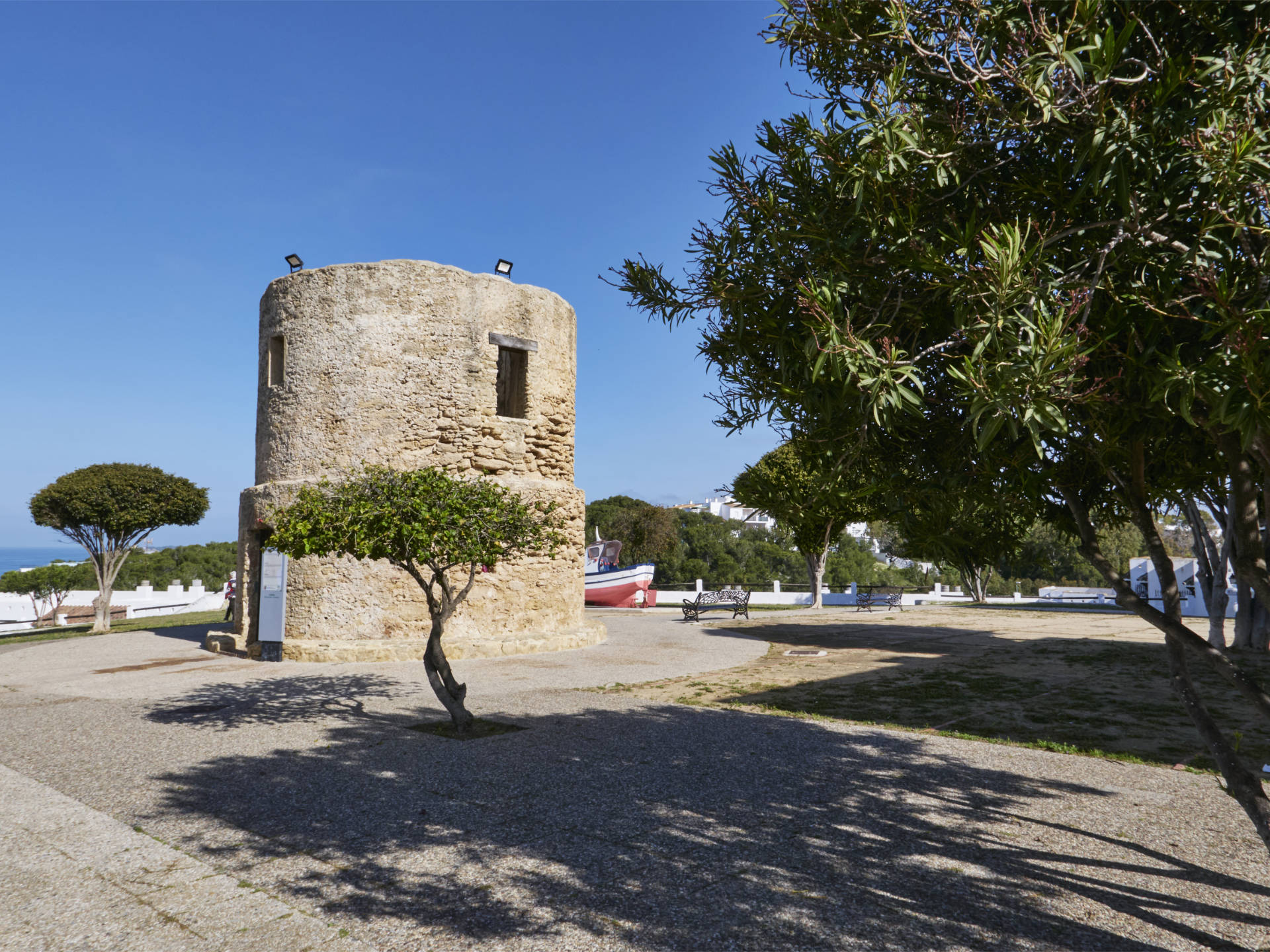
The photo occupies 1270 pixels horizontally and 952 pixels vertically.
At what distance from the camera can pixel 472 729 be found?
7688 millimetres

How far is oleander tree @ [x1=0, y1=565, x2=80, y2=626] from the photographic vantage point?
42.6 metres

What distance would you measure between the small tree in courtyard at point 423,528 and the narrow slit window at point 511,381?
7559 mm

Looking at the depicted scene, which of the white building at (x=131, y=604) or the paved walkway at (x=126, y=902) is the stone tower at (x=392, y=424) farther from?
the white building at (x=131, y=604)

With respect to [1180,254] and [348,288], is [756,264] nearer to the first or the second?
[1180,254]

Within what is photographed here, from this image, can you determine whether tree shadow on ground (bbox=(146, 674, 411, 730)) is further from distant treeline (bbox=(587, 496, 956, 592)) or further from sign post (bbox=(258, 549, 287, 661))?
distant treeline (bbox=(587, 496, 956, 592))

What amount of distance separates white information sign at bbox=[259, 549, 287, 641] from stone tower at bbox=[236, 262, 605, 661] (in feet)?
0.52

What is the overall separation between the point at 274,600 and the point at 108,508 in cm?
1375

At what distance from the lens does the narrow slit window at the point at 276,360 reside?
14.8 meters

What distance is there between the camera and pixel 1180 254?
9.88 feet

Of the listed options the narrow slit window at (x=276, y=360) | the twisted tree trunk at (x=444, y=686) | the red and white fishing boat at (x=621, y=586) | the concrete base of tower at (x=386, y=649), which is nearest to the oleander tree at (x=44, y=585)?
the red and white fishing boat at (x=621, y=586)

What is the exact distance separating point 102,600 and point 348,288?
15807mm

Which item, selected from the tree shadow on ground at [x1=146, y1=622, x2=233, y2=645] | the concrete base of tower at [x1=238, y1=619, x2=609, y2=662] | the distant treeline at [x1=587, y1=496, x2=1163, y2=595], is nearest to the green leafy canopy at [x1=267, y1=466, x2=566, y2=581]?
the concrete base of tower at [x1=238, y1=619, x2=609, y2=662]

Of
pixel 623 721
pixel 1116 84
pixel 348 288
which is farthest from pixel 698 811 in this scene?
pixel 348 288

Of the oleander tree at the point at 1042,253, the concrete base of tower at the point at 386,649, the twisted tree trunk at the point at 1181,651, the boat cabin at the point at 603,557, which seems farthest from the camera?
the boat cabin at the point at 603,557
